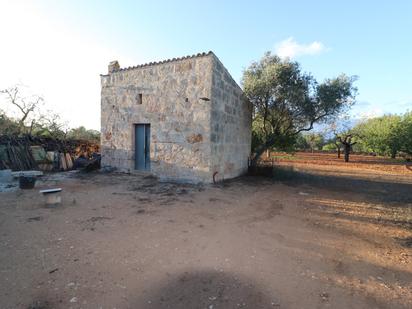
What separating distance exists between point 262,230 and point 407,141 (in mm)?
22339

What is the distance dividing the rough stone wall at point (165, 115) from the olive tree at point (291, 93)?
324 centimetres

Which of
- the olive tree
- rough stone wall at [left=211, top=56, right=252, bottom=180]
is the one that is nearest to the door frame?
rough stone wall at [left=211, top=56, right=252, bottom=180]

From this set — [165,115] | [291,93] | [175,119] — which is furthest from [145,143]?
[291,93]

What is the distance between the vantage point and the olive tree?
10.3m

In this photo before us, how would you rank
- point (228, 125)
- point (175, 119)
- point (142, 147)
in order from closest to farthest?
point (175, 119) → point (228, 125) → point (142, 147)

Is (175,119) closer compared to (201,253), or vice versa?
(201,253)

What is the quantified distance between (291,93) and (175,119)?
5126 millimetres

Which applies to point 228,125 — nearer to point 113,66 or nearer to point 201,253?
point 113,66

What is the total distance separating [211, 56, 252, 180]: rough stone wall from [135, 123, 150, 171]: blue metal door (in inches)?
120

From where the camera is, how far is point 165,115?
364 inches

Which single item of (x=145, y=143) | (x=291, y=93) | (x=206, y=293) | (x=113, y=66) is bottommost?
(x=206, y=293)

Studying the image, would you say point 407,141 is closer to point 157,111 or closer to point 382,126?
point 382,126

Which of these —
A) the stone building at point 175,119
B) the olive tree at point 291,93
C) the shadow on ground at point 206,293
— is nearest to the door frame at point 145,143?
the stone building at point 175,119

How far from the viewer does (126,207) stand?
577 centimetres
